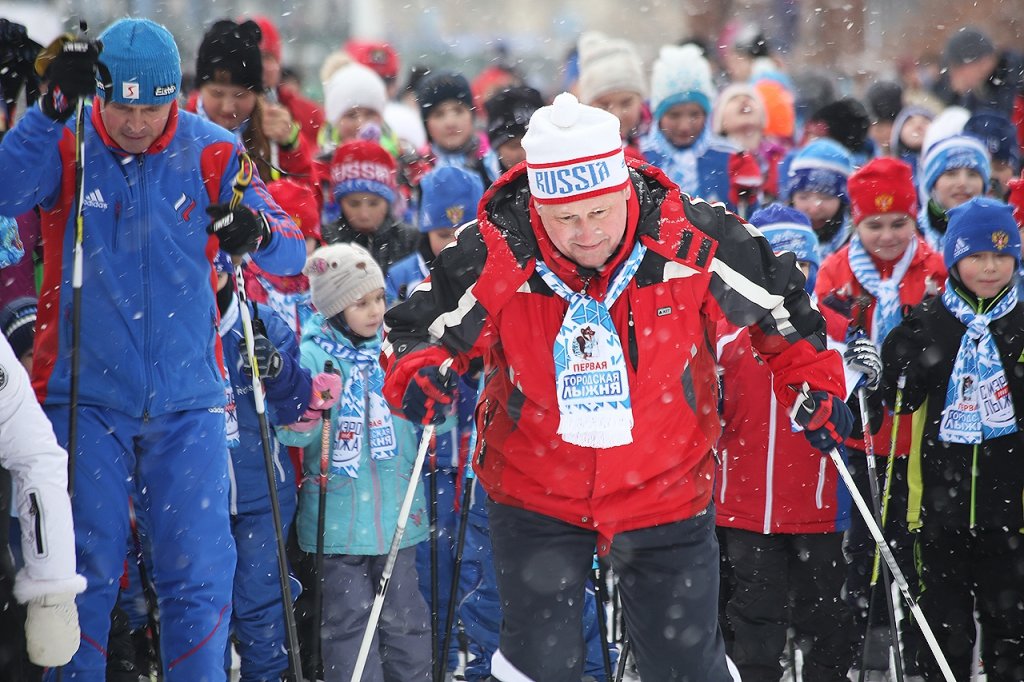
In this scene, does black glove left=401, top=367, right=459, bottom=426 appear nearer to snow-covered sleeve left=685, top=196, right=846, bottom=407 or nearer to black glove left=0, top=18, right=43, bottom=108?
snow-covered sleeve left=685, top=196, right=846, bottom=407

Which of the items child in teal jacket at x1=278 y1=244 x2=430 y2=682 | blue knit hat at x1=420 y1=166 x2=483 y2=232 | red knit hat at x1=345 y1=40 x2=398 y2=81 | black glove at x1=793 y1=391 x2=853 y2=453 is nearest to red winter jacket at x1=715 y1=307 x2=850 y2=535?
black glove at x1=793 y1=391 x2=853 y2=453

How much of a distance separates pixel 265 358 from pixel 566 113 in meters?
1.72

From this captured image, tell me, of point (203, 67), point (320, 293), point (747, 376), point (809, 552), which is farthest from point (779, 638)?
point (203, 67)

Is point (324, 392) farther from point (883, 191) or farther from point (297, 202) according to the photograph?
point (883, 191)

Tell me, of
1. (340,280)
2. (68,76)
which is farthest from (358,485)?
(68,76)

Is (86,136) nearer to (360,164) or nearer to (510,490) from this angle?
(510,490)

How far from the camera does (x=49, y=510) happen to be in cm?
363

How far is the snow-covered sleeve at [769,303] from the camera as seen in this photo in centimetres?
416

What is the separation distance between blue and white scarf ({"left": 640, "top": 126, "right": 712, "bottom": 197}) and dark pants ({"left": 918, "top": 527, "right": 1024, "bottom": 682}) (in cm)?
296

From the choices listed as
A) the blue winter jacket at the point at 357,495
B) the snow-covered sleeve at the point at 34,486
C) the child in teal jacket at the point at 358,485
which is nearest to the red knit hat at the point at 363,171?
the child in teal jacket at the point at 358,485

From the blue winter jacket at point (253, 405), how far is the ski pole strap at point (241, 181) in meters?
0.84

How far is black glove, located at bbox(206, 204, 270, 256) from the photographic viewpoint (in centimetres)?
459

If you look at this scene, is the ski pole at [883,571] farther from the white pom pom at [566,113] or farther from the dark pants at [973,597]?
the white pom pom at [566,113]

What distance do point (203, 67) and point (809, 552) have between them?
3.71 metres
